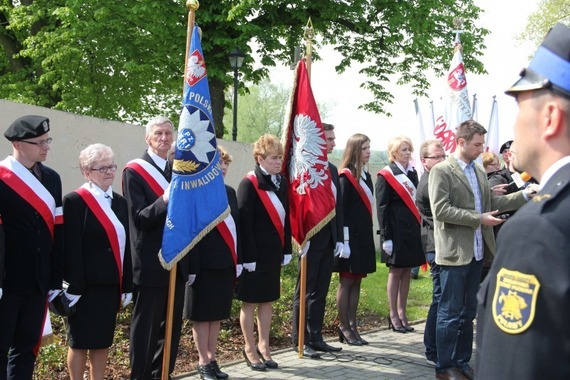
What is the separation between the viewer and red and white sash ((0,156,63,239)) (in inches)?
197

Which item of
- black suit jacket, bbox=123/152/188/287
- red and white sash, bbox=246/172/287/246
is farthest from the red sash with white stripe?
red and white sash, bbox=246/172/287/246

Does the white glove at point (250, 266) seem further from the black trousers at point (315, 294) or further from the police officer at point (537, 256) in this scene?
the police officer at point (537, 256)

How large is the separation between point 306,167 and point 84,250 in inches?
113

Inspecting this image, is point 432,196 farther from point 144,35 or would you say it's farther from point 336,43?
point 336,43

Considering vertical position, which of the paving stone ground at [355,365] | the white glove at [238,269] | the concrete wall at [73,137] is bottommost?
the paving stone ground at [355,365]

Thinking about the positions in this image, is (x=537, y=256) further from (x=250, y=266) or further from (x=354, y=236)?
(x=354, y=236)

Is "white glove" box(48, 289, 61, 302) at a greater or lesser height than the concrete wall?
lesser

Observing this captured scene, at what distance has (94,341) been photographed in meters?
5.15

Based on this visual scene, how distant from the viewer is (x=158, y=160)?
229 inches

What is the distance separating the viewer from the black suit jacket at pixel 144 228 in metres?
5.56

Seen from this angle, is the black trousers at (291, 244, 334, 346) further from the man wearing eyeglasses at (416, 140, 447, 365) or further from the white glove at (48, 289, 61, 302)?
the white glove at (48, 289, 61, 302)

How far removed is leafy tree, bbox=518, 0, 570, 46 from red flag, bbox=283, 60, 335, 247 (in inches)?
1155

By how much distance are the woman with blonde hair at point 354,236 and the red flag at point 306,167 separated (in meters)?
0.58

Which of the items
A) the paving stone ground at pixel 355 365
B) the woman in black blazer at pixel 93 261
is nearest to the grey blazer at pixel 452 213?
the paving stone ground at pixel 355 365
